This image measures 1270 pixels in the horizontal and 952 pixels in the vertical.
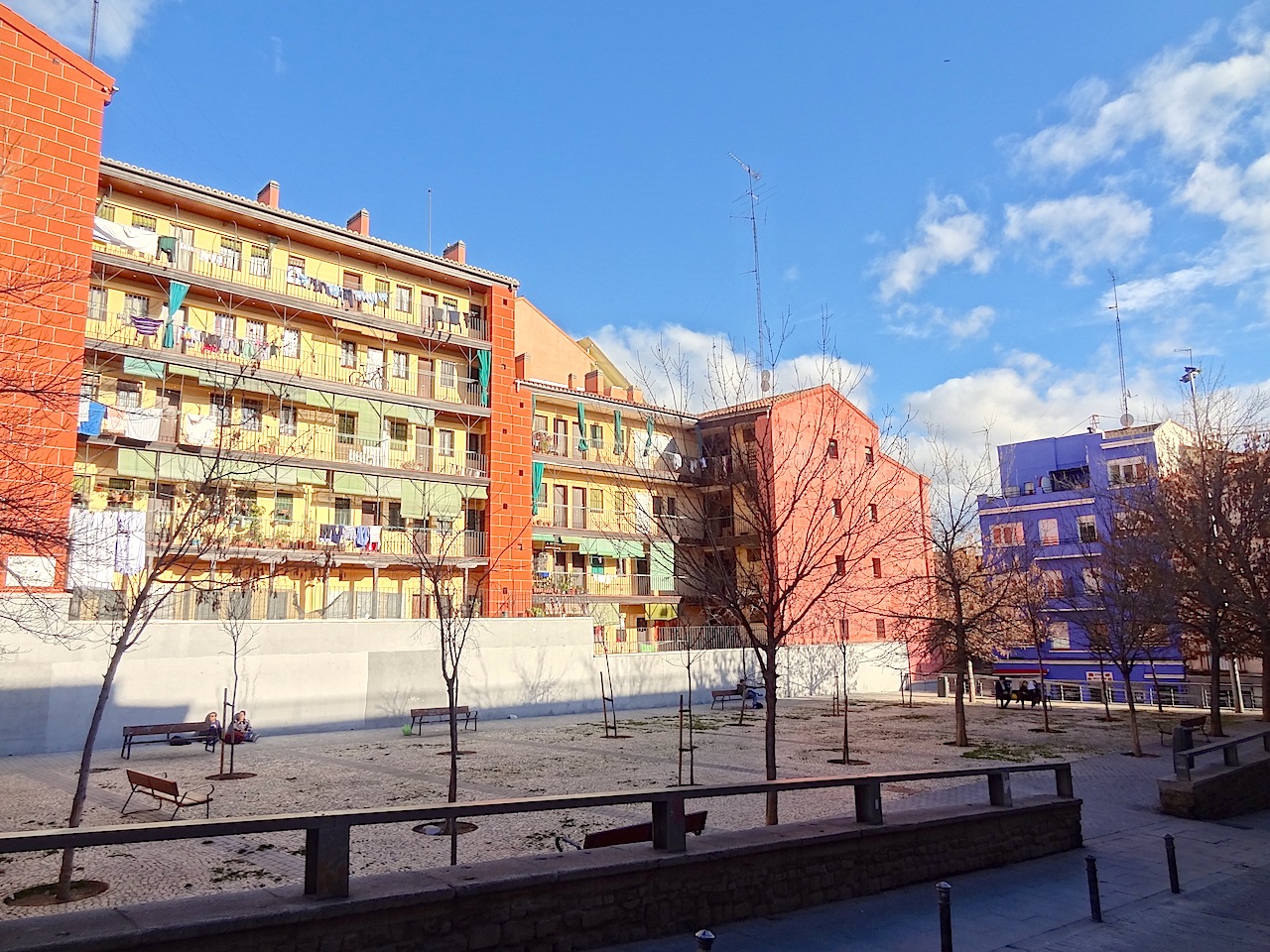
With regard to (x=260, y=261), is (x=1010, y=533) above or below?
below

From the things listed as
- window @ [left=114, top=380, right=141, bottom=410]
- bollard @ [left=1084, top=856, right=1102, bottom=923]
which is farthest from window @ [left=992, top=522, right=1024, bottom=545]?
window @ [left=114, top=380, right=141, bottom=410]

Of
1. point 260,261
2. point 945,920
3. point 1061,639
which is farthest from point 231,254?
point 1061,639

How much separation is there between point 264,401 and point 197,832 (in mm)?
26662

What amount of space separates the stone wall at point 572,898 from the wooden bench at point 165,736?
1469 cm

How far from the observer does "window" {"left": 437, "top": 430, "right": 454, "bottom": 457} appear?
33312 millimetres

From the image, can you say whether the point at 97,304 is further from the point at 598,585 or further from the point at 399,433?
the point at 598,585

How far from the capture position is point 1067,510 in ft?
152

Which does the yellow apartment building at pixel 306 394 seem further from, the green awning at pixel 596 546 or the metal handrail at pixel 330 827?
the metal handrail at pixel 330 827

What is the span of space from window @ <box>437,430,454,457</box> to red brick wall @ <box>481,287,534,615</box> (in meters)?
1.63

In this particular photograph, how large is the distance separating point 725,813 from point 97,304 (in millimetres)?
25005

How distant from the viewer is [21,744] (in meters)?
17.5

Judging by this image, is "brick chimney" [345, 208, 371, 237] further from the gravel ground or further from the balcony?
the gravel ground

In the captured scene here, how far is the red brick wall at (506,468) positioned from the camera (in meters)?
32.3

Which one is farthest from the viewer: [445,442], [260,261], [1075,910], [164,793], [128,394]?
[445,442]
